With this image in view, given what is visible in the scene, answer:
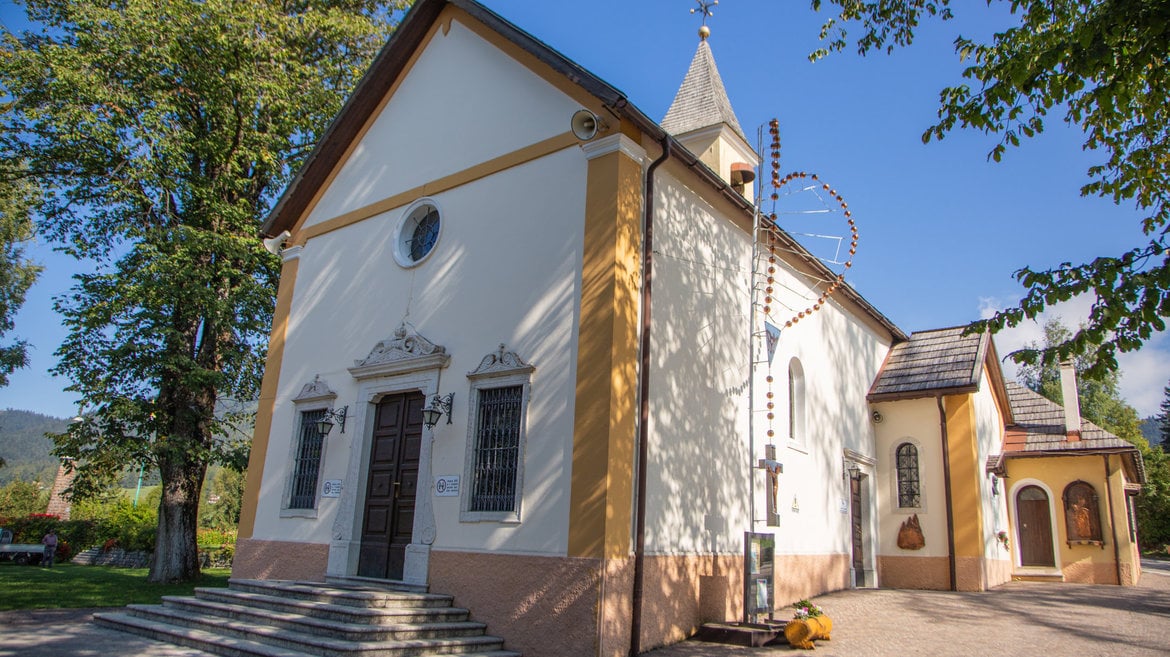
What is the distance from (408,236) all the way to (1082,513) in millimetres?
17806

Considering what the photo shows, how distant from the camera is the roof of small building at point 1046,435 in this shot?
18.5 meters

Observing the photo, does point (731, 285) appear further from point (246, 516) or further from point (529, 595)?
point (246, 516)

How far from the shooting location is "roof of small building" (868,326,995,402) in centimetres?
1644

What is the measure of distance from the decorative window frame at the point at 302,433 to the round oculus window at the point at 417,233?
2489 mm

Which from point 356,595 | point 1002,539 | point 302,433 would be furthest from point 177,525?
point 1002,539

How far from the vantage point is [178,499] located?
17.0 m

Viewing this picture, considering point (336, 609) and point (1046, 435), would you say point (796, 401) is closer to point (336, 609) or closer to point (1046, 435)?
point (336, 609)

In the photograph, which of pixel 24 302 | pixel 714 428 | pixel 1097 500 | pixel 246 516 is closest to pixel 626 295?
pixel 714 428

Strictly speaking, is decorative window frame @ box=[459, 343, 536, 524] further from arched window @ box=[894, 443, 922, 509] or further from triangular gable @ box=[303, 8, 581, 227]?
arched window @ box=[894, 443, 922, 509]

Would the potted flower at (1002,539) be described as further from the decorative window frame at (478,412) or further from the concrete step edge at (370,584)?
the concrete step edge at (370,584)

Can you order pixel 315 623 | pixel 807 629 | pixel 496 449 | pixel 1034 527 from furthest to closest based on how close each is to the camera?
pixel 1034 527
pixel 496 449
pixel 807 629
pixel 315 623

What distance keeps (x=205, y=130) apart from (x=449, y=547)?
1351 cm

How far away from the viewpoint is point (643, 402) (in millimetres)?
9328

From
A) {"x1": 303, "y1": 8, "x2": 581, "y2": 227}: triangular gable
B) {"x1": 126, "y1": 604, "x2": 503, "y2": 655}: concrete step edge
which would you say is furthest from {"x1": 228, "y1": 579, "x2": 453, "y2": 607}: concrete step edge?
{"x1": 303, "y1": 8, "x2": 581, "y2": 227}: triangular gable
